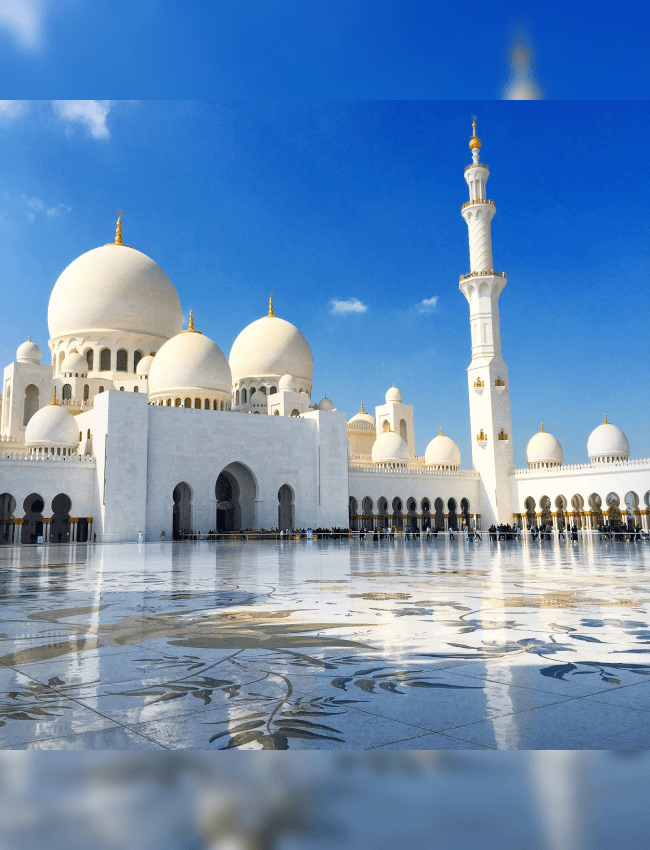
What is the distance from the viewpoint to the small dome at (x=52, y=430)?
23.0 m

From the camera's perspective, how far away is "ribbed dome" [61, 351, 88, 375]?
2719 centimetres

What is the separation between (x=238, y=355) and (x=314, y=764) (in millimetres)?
29948

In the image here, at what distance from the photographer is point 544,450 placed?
3120cm

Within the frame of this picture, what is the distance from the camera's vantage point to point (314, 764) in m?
1.65

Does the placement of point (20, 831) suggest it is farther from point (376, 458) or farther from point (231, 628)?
point (376, 458)

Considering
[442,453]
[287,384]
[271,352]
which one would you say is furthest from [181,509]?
[442,453]

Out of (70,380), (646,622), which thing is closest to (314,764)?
(646,622)

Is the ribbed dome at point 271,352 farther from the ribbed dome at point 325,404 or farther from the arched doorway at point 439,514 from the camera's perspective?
the arched doorway at point 439,514

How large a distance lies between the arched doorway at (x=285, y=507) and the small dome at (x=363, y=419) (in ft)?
27.9

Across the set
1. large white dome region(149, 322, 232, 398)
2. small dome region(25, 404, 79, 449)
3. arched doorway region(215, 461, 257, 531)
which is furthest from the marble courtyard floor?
large white dome region(149, 322, 232, 398)

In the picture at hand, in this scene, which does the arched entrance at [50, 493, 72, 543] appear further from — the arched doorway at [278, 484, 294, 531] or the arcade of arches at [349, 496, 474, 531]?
the arcade of arches at [349, 496, 474, 531]

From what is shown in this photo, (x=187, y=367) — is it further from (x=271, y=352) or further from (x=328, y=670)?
(x=328, y=670)

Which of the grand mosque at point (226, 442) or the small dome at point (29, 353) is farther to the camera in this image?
the small dome at point (29, 353)

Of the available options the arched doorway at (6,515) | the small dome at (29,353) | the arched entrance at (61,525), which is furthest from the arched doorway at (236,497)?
Result: the small dome at (29,353)
